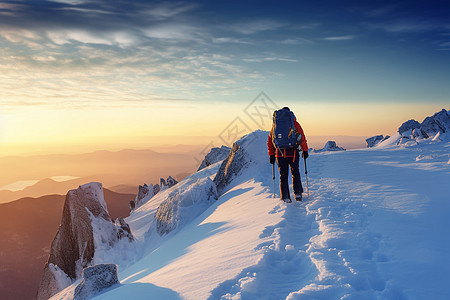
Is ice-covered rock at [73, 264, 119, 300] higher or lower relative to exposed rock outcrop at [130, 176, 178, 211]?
higher

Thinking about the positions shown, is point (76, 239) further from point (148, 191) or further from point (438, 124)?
point (438, 124)

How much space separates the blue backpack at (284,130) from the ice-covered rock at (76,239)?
11.1 m

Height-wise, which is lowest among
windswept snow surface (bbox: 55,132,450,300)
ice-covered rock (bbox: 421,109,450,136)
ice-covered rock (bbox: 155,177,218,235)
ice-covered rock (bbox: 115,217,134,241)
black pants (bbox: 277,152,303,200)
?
ice-covered rock (bbox: 115,217,134,241)

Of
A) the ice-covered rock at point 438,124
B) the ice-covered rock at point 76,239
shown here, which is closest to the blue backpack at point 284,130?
the ice-covered rock at point 76,239

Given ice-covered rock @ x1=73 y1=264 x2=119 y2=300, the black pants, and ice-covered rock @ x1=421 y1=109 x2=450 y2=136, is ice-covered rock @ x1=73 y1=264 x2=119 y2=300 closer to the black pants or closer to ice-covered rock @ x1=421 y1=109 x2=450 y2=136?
the black pants

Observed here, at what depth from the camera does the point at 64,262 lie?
15.6 meters

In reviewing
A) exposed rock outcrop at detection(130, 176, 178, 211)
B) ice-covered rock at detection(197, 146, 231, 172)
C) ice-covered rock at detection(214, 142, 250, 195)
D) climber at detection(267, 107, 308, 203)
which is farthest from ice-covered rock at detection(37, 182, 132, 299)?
ice-covered rock at detection(197, 146, 231, 172)

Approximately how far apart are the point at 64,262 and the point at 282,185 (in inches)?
551

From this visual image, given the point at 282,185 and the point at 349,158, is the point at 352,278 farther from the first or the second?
the point at 349,158

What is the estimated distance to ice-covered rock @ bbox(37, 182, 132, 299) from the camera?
14.9 meters

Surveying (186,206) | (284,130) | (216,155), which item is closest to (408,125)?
(216,155)

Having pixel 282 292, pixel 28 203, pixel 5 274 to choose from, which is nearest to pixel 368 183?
pixel 282 292

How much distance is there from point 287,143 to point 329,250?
182 inches

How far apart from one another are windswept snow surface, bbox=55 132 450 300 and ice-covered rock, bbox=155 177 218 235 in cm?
455
